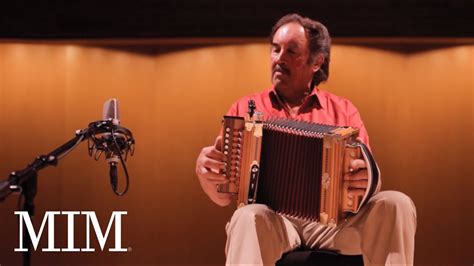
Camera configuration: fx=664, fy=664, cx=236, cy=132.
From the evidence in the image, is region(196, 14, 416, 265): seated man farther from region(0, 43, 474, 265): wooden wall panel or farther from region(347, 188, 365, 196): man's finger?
region(0, 43, 474, 265): wooden wall panel

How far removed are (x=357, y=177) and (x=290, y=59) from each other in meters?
0.83

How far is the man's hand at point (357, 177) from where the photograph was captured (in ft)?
7.52

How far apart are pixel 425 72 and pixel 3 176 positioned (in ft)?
8.73

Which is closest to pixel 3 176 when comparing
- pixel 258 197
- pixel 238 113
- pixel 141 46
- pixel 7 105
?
pixel 7 105

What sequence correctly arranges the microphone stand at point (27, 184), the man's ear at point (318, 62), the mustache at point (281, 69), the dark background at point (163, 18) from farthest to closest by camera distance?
1. the dark background at point (163, 18)
2. the man's ear at point (318, 62)
3. the mustache at point (281, 69)
4. the microphone stand at point (27, 184)

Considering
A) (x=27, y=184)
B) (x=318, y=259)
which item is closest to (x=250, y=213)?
(x=318, y=259)

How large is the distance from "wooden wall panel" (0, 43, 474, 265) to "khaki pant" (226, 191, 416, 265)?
1699mm

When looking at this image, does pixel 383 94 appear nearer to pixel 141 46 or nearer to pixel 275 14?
pixel 275 14

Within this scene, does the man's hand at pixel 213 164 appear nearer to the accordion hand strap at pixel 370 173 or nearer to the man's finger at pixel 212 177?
the man's finger at pixel 212 177

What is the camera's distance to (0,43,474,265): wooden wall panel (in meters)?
4.02

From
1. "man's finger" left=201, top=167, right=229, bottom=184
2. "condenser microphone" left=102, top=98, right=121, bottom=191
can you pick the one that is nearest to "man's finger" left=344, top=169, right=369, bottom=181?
"man's finger" left=201, top=167, right=229, bottom=184

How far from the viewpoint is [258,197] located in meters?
2.47

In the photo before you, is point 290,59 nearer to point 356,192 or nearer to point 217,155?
point 217,155

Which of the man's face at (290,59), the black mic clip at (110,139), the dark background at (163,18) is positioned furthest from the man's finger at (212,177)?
the dark background at (163,18)
